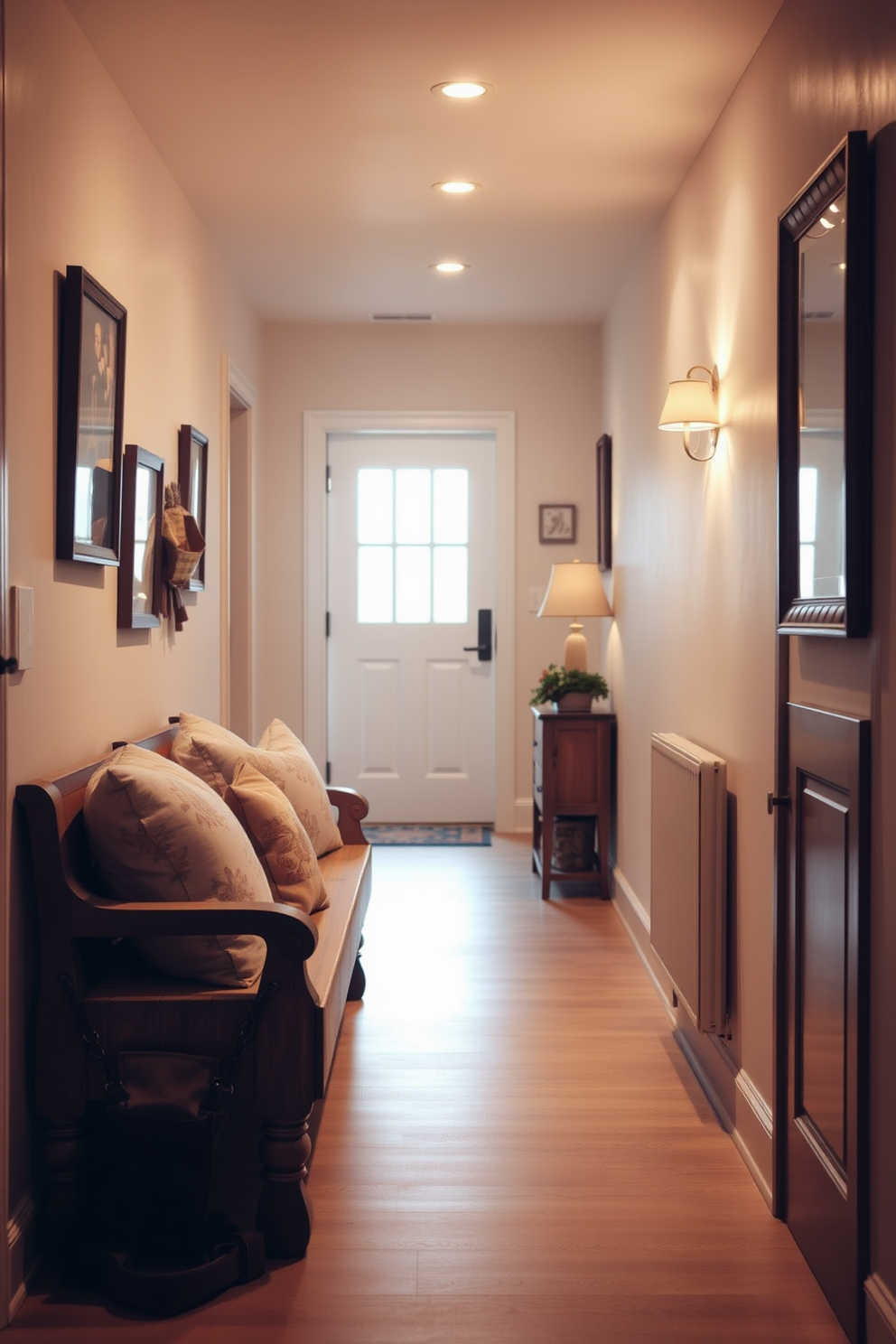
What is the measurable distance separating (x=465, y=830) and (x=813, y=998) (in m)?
4.15

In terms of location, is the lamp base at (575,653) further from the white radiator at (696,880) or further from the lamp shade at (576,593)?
the white radiator at (696,880)

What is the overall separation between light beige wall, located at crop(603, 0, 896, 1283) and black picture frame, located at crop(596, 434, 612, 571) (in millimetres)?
1024

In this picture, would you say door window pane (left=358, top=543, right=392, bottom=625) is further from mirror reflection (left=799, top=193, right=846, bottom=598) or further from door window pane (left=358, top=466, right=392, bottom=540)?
mirror reflection (left=799, top=193, right=846, bottom=598)

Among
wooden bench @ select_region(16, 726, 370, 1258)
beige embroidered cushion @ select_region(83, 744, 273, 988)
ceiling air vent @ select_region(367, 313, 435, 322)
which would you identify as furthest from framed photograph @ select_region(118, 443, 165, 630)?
ceiling air vent @ select_region(367, 313, 435, 322)

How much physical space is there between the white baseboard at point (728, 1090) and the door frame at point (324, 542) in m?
2.39

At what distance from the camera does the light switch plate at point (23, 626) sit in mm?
2164

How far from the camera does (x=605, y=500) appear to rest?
5512mm

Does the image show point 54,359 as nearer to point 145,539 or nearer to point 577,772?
point 145,539

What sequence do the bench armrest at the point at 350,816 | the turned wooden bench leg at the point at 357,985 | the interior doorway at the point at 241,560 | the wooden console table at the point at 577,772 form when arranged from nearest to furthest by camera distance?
the turned wooden bench leg at the point at 357,985, the bench armrest at the point at 350,816, the wooden console table at the point at 577,772, the interior doorway at the point at 241,560

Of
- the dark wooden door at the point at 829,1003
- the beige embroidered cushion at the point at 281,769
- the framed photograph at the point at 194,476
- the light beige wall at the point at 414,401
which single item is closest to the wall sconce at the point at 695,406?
the dark wooden door at the point at 829,1003

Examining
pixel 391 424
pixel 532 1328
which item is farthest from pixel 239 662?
pixel 532 1328

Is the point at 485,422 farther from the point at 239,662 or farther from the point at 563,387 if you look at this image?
the point at 239,662

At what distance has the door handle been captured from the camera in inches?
252

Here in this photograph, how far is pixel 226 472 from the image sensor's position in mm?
4684
